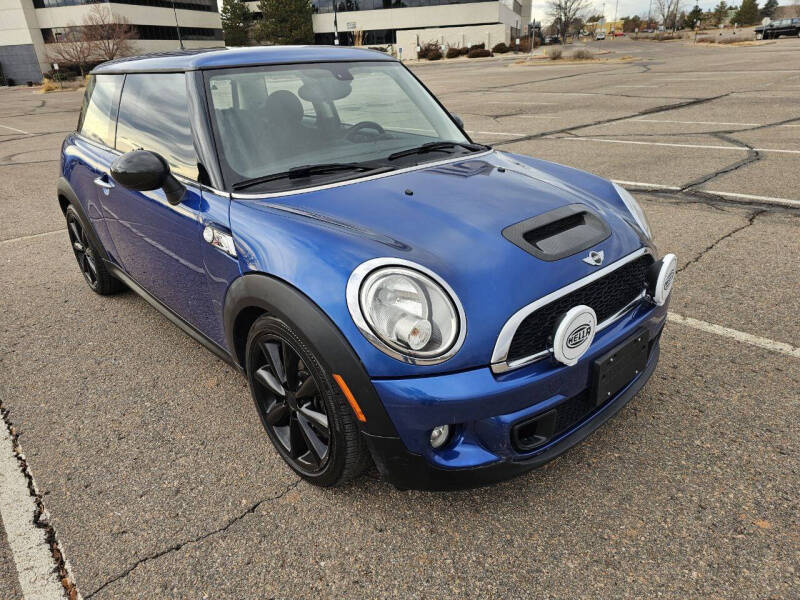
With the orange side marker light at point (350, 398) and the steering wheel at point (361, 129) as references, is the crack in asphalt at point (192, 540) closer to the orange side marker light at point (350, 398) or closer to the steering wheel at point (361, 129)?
the orange side marker light at point (350, 398)

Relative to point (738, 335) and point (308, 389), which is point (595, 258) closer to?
point (308, 389)

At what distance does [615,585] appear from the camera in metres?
1.80

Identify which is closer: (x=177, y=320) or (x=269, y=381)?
(x=269, y=381)

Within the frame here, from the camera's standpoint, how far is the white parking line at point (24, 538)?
1.91 metres

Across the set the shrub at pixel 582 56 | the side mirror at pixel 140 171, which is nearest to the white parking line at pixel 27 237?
the side mirror at pixel 140 171

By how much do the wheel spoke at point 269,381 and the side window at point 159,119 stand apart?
36.0 inches

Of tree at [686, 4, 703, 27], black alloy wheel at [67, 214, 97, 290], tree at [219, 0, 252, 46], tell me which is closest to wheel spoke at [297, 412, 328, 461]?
black alloy wheel at [67, 214, 97, 290]

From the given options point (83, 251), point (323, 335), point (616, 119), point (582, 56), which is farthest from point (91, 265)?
point (582, 56)

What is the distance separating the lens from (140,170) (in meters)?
2.36

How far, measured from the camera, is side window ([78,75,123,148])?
3.44 m

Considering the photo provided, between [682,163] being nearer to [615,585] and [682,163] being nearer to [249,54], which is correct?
[249,54]

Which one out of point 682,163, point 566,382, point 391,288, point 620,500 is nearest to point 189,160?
point 391,288

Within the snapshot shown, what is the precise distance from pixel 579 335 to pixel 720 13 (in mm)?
126887

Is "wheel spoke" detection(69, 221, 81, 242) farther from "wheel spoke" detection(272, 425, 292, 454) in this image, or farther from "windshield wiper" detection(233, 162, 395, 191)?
"wheel spoke" detection(272, 425, 292, 454)
